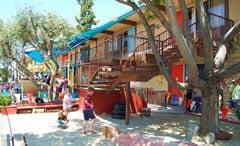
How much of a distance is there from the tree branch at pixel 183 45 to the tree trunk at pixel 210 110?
402 millimetres

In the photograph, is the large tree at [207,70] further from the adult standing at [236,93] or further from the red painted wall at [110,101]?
the red painted wall at [110,101]

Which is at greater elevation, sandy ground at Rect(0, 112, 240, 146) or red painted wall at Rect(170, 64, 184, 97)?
red painted wall at Rect(170, 64, 184, 97)

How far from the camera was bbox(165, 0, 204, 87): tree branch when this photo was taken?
9.72 metres

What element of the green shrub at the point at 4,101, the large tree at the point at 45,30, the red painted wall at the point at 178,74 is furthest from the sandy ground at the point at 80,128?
the large tree at the point at 45,30

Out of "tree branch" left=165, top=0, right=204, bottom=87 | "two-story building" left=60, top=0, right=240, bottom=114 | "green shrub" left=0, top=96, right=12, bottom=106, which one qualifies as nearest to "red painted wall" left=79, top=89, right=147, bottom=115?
"two-story building" left=60, top=0, right=240, bottom=114

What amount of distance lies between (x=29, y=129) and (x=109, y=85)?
4352 millimetres

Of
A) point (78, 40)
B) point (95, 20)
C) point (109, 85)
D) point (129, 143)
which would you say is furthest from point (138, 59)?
point (95, 20)

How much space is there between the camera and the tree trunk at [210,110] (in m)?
11.0

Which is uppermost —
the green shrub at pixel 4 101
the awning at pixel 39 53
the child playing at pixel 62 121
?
the awning at pixel 39 53

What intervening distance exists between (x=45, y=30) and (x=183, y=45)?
12.1 m

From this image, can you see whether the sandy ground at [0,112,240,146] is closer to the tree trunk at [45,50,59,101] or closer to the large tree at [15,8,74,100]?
the tree trunk at [45,50,59,101]

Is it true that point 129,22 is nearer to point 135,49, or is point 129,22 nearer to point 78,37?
point 78,37

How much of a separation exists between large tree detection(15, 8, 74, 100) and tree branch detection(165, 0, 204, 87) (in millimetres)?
11339

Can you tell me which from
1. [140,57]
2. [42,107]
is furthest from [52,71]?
[140,57]
